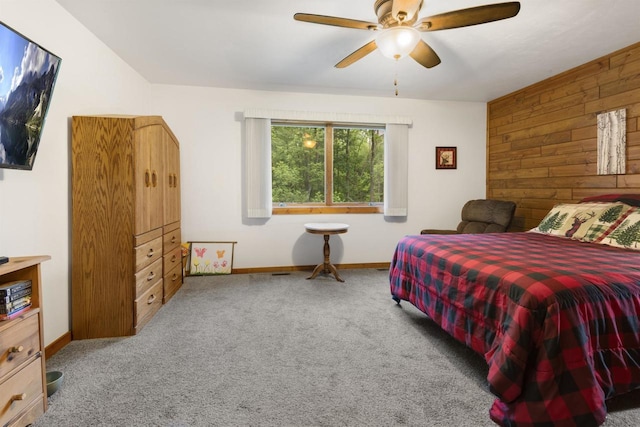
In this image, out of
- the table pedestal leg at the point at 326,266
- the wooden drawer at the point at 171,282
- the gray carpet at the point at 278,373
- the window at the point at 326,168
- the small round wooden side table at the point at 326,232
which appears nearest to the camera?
the gray carpet at the point at 278,373

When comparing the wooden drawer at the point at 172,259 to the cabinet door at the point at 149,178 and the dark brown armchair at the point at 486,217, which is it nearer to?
the cabinet door at the point at 149,178

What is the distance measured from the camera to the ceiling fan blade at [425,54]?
233 centimetres

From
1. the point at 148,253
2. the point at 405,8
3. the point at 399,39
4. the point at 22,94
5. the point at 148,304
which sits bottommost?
the point at 148,304

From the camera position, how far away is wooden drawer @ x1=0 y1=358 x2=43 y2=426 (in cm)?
131

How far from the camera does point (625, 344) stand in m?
1.46

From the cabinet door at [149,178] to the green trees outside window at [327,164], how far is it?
1726mm

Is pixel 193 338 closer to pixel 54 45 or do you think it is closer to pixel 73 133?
pixel 73 133

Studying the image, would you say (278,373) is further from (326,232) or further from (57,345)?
(326,232)

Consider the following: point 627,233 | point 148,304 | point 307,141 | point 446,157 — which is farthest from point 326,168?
point 627,233

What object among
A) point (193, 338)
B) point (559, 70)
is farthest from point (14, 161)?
point (559, 70)

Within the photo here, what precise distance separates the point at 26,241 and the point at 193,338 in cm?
122

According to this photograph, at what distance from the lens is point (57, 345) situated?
7.13 feet

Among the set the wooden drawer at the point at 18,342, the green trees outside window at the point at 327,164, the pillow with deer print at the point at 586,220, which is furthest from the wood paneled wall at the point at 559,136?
the wooden drawer at the point at 18,342

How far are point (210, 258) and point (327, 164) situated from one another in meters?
2.04
